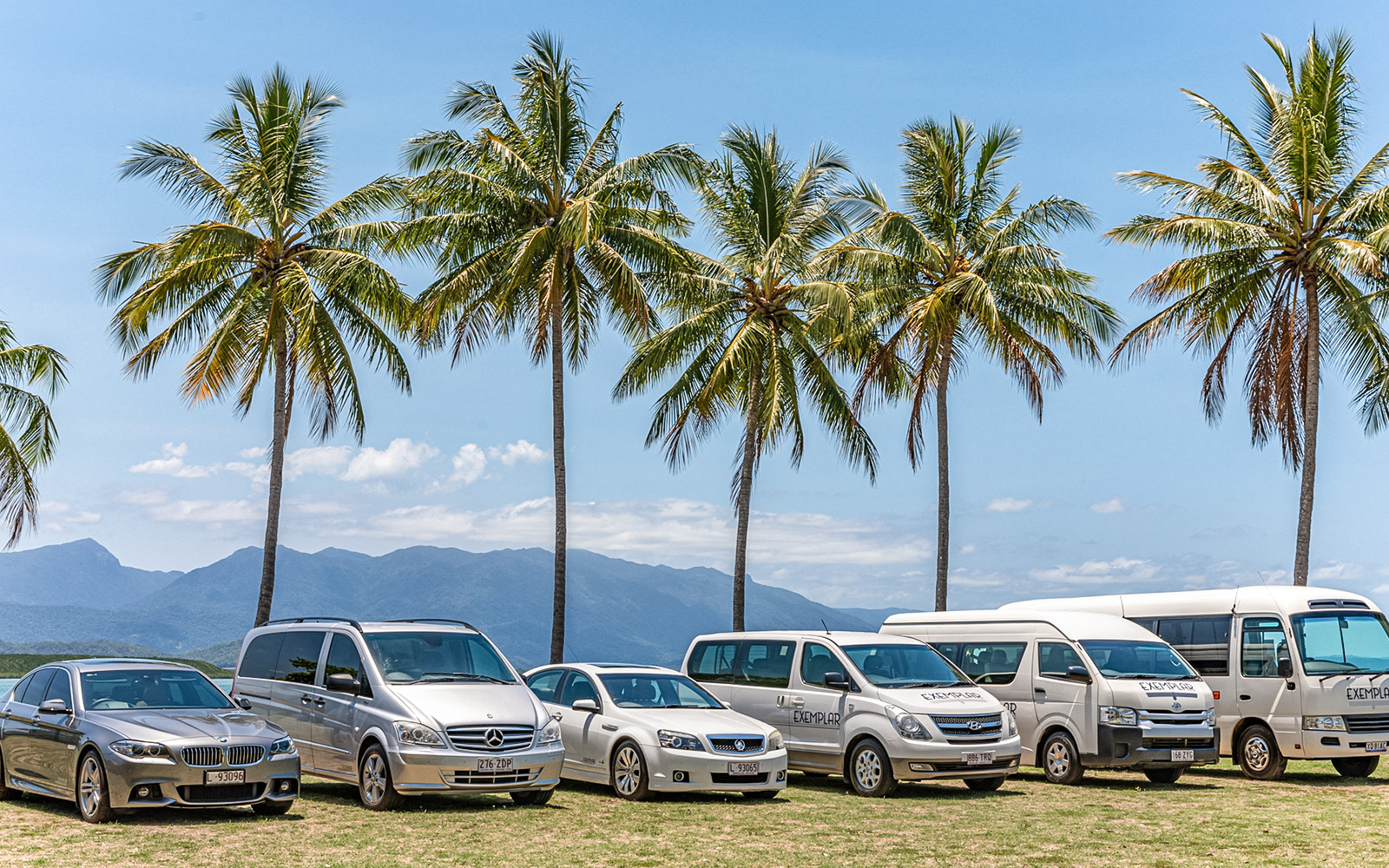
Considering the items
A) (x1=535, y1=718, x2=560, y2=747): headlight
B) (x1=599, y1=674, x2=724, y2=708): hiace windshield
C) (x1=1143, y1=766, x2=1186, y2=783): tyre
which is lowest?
(x1=1143, y1=766, x2=1186, y2=783): tyre

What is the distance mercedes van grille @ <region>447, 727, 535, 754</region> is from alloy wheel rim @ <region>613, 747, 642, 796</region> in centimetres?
146

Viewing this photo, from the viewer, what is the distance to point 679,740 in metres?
14.2

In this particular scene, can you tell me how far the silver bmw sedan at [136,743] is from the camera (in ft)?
38.2

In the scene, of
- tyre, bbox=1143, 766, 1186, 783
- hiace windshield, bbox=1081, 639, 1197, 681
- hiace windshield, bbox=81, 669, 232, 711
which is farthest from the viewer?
tyre, bbox=1143, 766, 1186, 783

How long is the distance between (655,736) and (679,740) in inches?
10.7

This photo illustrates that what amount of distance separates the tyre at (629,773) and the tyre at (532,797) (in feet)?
2.87

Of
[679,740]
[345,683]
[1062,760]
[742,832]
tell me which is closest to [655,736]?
[679,740]

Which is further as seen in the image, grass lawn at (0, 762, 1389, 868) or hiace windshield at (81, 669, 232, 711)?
hiace windshield at (81, 669, 232, 711)

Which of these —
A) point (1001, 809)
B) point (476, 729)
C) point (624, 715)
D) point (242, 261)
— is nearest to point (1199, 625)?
point (1001, 809)

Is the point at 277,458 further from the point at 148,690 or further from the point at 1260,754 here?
the point at 1260,754

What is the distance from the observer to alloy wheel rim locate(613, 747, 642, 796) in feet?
47.1

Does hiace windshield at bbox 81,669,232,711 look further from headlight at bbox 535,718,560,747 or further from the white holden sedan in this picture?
the white holden sedan

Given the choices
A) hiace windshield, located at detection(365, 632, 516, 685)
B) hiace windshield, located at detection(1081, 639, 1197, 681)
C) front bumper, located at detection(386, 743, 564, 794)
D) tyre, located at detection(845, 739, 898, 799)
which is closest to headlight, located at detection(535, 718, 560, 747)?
front bumper, located at detection(386, 743, 564, 794)

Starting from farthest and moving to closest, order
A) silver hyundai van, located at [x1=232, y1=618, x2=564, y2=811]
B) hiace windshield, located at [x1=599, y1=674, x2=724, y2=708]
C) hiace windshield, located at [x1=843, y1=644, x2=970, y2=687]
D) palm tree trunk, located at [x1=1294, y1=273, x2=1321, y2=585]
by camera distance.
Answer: palm tree trunk, located at [x1=1294, y1=273, x2=1321, y2=585]
hiace windshield, located at [x1=843, y1=644, x2=970, y2=687]
hiace windshield, located at [x1=599, y1=674, x2=724, y2=708]
silver hyundai van, located at [x1=232, y1=618, x2=564, y2=811]
